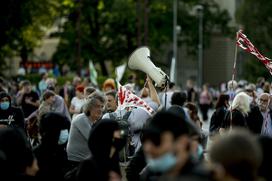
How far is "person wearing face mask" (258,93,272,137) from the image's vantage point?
590 inches

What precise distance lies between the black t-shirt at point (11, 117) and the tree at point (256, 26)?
4557 centimetres

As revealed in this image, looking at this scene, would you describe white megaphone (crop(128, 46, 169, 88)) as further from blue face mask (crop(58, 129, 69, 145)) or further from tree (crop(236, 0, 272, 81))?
tree (crop(236, 0, 272, 81))

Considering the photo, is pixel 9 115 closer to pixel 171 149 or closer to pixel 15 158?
pixel 15 158

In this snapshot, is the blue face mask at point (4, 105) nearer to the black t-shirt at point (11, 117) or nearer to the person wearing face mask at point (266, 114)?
the black t-shirt at point (11, 117)

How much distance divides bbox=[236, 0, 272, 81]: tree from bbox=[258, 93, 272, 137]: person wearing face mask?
4296cm

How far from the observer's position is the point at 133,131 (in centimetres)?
1312

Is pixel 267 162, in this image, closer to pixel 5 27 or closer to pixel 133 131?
pixel 133 131

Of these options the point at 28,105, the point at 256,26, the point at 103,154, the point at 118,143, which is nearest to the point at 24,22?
the point at 256,26

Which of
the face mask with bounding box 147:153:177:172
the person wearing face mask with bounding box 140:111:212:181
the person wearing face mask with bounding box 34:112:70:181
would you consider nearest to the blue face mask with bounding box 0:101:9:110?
the person wearing face mask with bounding box 34:112:70:181

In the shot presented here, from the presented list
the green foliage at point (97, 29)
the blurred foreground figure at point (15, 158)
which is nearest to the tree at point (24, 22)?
the green foliage at point (97, 29)

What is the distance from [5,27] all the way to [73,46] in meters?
15.1

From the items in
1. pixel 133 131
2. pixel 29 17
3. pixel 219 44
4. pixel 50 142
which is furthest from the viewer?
pixel 219 44

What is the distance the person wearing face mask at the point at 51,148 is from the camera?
27.9ft

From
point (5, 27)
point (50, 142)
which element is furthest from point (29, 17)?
point (50, 142)
